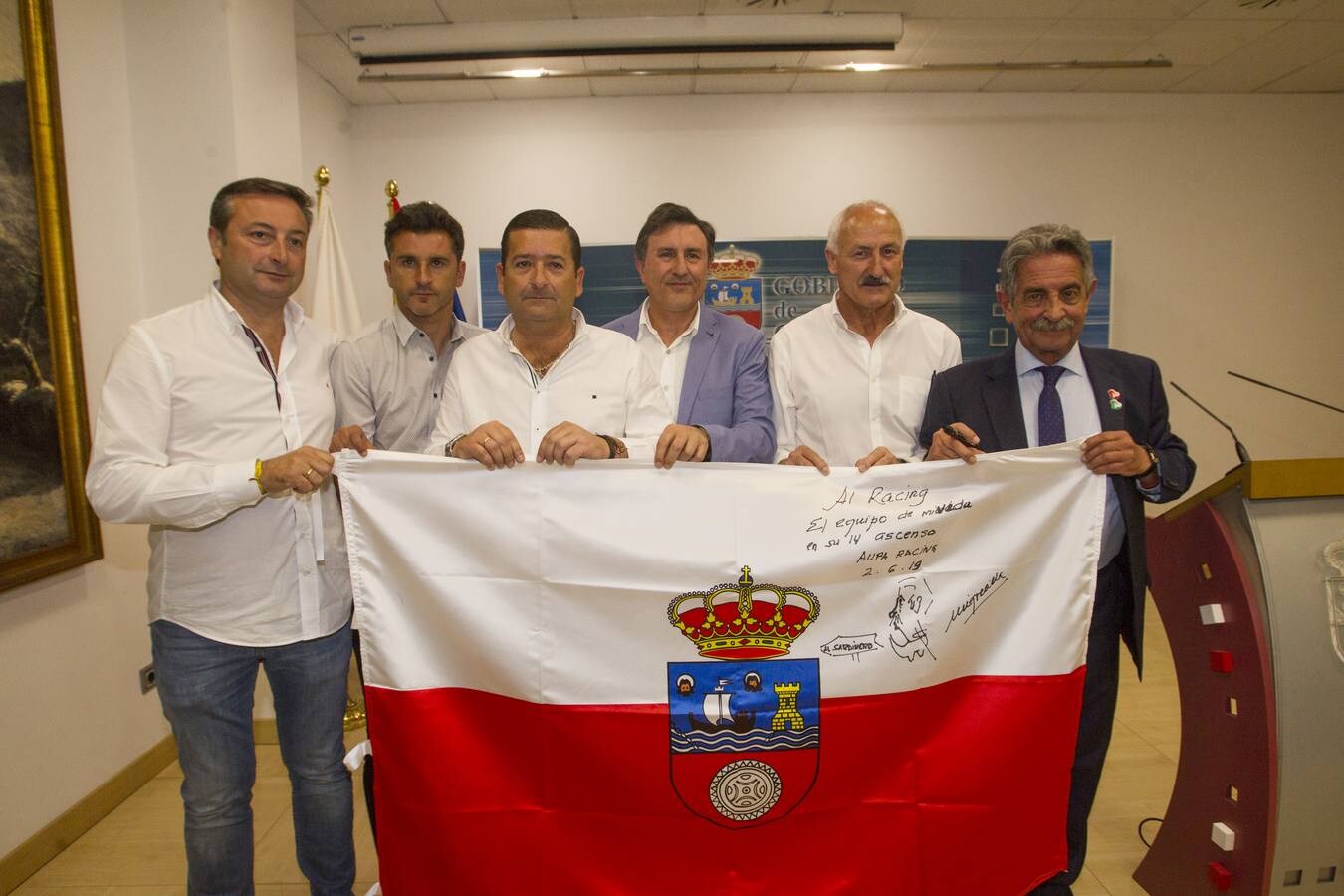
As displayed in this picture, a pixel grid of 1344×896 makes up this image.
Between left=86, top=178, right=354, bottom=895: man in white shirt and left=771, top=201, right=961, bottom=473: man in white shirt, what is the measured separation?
4.34ft

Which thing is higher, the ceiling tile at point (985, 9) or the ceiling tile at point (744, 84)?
the ceiling tile at point (985, 9)

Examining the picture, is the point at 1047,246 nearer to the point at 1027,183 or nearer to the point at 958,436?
the point at 958,436

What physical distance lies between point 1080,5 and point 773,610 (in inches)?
170

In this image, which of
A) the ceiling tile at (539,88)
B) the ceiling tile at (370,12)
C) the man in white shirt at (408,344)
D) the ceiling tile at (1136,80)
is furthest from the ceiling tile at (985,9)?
the man in white shirt at (408,344)

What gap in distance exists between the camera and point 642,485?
1826 mm

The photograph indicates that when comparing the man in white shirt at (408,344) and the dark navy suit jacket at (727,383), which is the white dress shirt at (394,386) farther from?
the dark navy suit jacket at (727,383)

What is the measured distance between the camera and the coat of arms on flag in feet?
5.79

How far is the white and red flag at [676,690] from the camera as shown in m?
1.78

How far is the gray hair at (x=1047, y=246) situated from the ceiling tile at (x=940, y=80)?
3.64 m

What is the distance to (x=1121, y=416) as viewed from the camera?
6.73ft

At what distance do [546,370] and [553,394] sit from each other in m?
0.07

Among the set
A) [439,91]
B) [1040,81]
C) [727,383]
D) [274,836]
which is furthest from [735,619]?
[1040,81]

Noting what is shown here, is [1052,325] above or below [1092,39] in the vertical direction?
below

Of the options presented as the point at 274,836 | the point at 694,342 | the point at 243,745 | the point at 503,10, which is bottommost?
the point at 274,836
